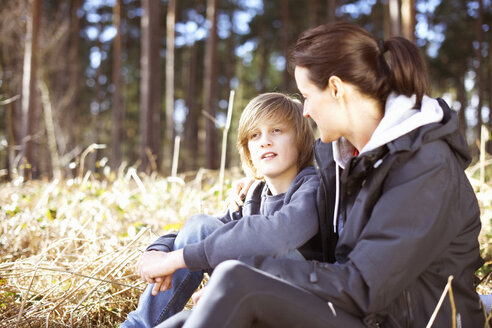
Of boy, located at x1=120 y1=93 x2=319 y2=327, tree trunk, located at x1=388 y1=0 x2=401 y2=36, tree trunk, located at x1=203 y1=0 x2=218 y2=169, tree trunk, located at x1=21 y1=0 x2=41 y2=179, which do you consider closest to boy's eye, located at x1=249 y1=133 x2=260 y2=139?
boy, located at x1=120 y1=93 x2=319 y2=327

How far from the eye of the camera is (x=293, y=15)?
19.0 meters

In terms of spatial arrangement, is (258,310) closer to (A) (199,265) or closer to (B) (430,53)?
(A) (199,265)

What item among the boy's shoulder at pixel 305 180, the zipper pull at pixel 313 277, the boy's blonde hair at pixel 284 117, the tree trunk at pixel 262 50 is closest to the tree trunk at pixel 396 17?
the boy's blonde hair at pixel 284 117

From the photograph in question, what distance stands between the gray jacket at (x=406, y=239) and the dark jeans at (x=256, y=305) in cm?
4

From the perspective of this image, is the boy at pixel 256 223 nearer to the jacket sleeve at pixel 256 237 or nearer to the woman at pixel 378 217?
the jacket sleeve at pixel 256 237

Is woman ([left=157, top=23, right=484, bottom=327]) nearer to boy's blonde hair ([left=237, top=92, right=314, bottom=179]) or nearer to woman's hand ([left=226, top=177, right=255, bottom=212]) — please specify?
boy's blonde hair ([left=237, top=92, right=314, bottom=179])

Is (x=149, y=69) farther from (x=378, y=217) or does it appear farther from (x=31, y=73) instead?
(x=378, y=217)

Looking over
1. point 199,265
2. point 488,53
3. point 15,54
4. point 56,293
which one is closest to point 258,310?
point 199,265

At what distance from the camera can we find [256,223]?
1.76 m

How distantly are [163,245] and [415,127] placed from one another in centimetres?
124

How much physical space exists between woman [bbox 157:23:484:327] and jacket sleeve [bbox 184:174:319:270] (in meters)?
0.12

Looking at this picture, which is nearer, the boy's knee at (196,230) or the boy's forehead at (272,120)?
the boy's knee at (196,230)

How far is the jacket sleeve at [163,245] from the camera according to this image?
6.94 feet

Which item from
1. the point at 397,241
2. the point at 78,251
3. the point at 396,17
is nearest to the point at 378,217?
the point at 397,241
